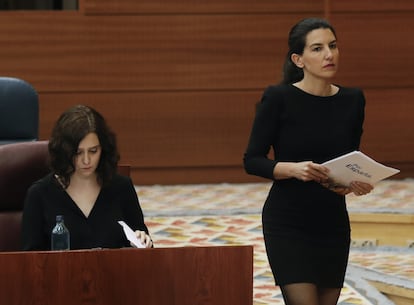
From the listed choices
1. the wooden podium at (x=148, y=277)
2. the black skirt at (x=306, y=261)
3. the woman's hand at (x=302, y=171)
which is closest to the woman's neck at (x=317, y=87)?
the woman's hand at (x=302, y=171)

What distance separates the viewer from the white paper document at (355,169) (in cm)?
322

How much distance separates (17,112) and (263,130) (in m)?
2.22

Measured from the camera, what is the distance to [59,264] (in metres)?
2.71

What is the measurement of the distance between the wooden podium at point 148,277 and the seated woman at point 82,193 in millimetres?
594

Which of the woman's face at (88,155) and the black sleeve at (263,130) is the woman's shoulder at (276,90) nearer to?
the black sleeve at (263,130)

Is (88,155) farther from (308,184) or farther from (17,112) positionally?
(17,112)

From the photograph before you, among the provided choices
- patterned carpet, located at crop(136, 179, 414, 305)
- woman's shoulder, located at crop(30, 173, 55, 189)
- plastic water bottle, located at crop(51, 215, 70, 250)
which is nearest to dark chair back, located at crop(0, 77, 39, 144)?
patterned carpet, located at crop(136, 179, 414, 305)

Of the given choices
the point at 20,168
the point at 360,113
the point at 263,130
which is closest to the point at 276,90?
the point at 263,130

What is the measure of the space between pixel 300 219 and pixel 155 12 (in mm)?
5134

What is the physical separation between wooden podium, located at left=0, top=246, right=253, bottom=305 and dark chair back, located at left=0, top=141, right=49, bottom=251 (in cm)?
100

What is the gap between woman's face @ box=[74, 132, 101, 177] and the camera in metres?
3.43

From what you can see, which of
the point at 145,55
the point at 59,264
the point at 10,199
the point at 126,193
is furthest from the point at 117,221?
the point at 145,55

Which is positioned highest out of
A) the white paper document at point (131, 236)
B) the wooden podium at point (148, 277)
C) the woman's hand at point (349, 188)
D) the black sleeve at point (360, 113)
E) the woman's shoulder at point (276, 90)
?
the woman's shoulder at point (276, 90)

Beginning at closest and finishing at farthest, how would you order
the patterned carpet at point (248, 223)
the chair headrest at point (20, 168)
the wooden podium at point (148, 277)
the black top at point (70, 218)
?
the wooden podium at point (148, 277), the black top at point (70, 218), the chair headrest at point (20, 168), the patterned carpet at point (248, 223)
